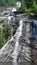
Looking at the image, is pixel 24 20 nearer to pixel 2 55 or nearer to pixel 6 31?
pixel 6 31

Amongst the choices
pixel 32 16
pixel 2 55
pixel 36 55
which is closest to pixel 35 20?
pixel 32 16

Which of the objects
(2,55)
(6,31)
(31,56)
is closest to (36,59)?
(31,56)

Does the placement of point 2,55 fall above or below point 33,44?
above

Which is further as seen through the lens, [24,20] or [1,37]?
[24,20]

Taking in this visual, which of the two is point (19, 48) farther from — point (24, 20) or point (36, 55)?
point (24, 20)

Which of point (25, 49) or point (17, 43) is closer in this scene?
point (25, 49)

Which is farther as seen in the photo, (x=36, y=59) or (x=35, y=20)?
(x=35, y=20)

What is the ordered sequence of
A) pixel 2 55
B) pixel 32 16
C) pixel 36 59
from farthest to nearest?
pixel 32 16, pixel 36 59, pixel 2 55

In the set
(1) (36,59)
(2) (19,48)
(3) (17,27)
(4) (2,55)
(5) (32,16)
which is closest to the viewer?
(4) (2,55)

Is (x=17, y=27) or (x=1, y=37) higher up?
(x=1, y=37)
